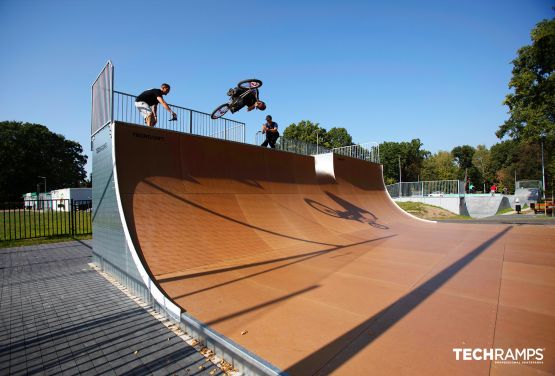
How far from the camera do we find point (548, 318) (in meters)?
3.14

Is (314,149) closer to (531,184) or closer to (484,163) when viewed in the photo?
(531,184)

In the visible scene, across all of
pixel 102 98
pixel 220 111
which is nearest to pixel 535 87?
pixel 220 111

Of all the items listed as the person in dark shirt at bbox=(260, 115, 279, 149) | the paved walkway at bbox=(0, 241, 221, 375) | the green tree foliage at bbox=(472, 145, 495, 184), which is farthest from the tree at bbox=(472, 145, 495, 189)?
the paved walkway at bbox=(0, 241, 221, 375)

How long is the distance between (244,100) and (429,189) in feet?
99.4

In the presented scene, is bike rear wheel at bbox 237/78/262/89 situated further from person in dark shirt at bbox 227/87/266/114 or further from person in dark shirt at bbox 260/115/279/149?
person in dark shirt at bbox 260/115/279/149

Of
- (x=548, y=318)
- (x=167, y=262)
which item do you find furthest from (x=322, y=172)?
(x=548, y=318)

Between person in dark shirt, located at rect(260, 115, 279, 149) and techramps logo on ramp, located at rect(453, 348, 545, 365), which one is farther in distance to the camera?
person in dark shirt, located at rect(260, 115, 279, 149)

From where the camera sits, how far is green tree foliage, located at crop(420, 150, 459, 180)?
62125mm

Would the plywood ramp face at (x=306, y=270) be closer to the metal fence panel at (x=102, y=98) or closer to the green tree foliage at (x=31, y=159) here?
the metal fence panel at (x=102, y=98)

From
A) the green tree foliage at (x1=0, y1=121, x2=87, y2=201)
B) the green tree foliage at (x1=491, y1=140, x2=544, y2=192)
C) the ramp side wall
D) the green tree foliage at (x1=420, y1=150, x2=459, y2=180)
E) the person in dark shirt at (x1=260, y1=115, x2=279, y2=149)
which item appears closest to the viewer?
the ramp side wall

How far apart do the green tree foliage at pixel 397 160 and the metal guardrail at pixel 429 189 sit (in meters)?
32.2

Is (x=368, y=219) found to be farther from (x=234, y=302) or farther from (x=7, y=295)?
(x=7, y=295)

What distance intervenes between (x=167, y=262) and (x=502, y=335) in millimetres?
4595

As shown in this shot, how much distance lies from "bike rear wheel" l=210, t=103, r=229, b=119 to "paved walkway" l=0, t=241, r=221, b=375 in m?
6.02
